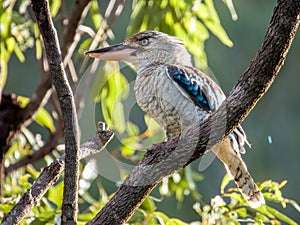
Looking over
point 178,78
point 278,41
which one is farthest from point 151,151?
point 178,78

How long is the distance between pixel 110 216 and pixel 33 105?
105 centimetres

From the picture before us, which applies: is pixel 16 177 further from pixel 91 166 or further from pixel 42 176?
pixel 42 176

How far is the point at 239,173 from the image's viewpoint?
2.29 m

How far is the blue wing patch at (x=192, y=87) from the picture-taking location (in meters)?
2.29

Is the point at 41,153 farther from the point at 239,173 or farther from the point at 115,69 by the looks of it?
the point at 239,173

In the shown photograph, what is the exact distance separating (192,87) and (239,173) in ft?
0.80

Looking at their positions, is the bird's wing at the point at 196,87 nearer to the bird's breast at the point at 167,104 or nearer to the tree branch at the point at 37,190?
the bird's breast at the point at 167,104

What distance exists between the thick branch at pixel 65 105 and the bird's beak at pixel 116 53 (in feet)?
2.20

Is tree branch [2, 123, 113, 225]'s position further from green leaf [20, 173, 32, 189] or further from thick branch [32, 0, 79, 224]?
green leaf [20, 173, 32, 189]

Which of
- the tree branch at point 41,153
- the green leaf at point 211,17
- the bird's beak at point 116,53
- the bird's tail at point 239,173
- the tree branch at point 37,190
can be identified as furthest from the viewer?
the green leaf at point 211,17

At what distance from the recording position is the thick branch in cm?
150

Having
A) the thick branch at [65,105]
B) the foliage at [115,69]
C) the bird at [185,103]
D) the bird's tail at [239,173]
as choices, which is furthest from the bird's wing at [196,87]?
the thick branch at [65,105]

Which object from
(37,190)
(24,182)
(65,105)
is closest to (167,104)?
(24,182)

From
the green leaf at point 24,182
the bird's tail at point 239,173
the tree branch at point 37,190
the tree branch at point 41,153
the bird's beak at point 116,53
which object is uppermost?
the bird's beak at point 116,53
